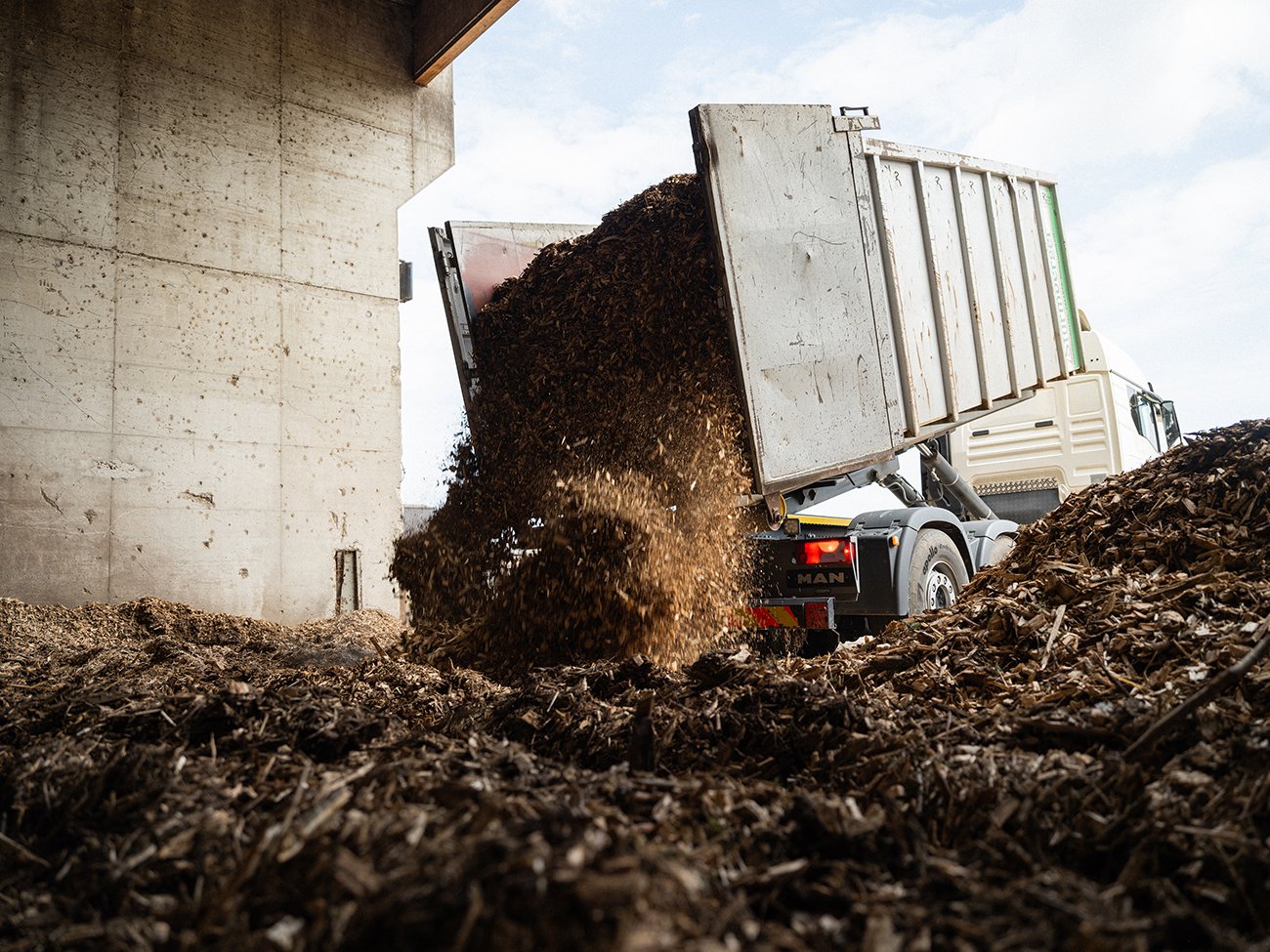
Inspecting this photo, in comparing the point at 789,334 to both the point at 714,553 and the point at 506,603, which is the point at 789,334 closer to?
the point at 714,553

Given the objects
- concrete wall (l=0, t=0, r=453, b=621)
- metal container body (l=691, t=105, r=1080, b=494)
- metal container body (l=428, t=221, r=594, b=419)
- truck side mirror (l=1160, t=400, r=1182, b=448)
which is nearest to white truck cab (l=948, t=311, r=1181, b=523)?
truck side mirror (l=1160, t=400, r=1182, b=448)

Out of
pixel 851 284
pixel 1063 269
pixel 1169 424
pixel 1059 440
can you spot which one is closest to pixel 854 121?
pixel 851 284

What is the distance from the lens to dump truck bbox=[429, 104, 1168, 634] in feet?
16.1

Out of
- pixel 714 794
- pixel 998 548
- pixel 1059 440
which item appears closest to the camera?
pixel 714 794

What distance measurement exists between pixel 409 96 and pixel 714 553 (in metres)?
7.07

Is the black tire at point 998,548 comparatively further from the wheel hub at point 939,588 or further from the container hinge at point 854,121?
the container hinge at point 854,121

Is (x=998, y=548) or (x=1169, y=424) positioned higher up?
(x=1169, y=424)

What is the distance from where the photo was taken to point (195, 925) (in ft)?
5.25

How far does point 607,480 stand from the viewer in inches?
189

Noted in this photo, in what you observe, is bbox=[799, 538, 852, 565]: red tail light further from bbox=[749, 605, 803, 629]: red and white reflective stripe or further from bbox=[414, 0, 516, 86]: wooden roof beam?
bbox=[414, 0, 516, 86]: wooden roof beam

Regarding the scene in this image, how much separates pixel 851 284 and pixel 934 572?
8.84ft

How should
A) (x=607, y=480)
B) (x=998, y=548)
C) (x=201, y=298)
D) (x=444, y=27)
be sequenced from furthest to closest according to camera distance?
(x=444, y=27) < (x=201, y=298) < (x=998, y=548) < (x=607, y=480)

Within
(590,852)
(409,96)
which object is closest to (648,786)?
(590,852)

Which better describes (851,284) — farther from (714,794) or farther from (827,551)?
(714,794)
